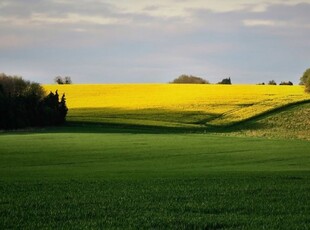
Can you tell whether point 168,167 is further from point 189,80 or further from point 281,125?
point 189,80

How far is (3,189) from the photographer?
59.3 ft

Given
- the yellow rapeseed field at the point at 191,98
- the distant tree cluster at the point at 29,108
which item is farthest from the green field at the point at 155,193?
the yellow rapeseed field at the point at 191,98

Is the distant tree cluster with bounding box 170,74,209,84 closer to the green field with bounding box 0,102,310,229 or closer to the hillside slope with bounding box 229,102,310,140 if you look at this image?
the hillside slope with bounding box 229,102,310,140

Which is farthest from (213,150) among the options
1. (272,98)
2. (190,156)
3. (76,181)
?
(272,98)

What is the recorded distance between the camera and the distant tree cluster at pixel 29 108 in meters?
74.1

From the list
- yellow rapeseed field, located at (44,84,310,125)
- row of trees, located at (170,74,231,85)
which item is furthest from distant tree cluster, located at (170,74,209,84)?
yellow rapeseed field, located at (44,84,310,125)

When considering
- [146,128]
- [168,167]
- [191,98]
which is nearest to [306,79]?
[191,98]

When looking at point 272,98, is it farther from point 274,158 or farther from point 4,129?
point 274,158

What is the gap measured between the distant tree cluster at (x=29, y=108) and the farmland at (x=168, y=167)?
8.38ft

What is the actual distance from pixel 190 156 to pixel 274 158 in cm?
531

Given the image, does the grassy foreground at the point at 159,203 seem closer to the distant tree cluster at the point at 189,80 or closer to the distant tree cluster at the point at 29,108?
the distant tree cluster at the point at 29,108

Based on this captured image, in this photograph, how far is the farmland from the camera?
12961 mm

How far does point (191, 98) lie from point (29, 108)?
26.0 metres

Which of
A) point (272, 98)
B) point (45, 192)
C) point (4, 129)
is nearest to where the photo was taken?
point (45, 192)
